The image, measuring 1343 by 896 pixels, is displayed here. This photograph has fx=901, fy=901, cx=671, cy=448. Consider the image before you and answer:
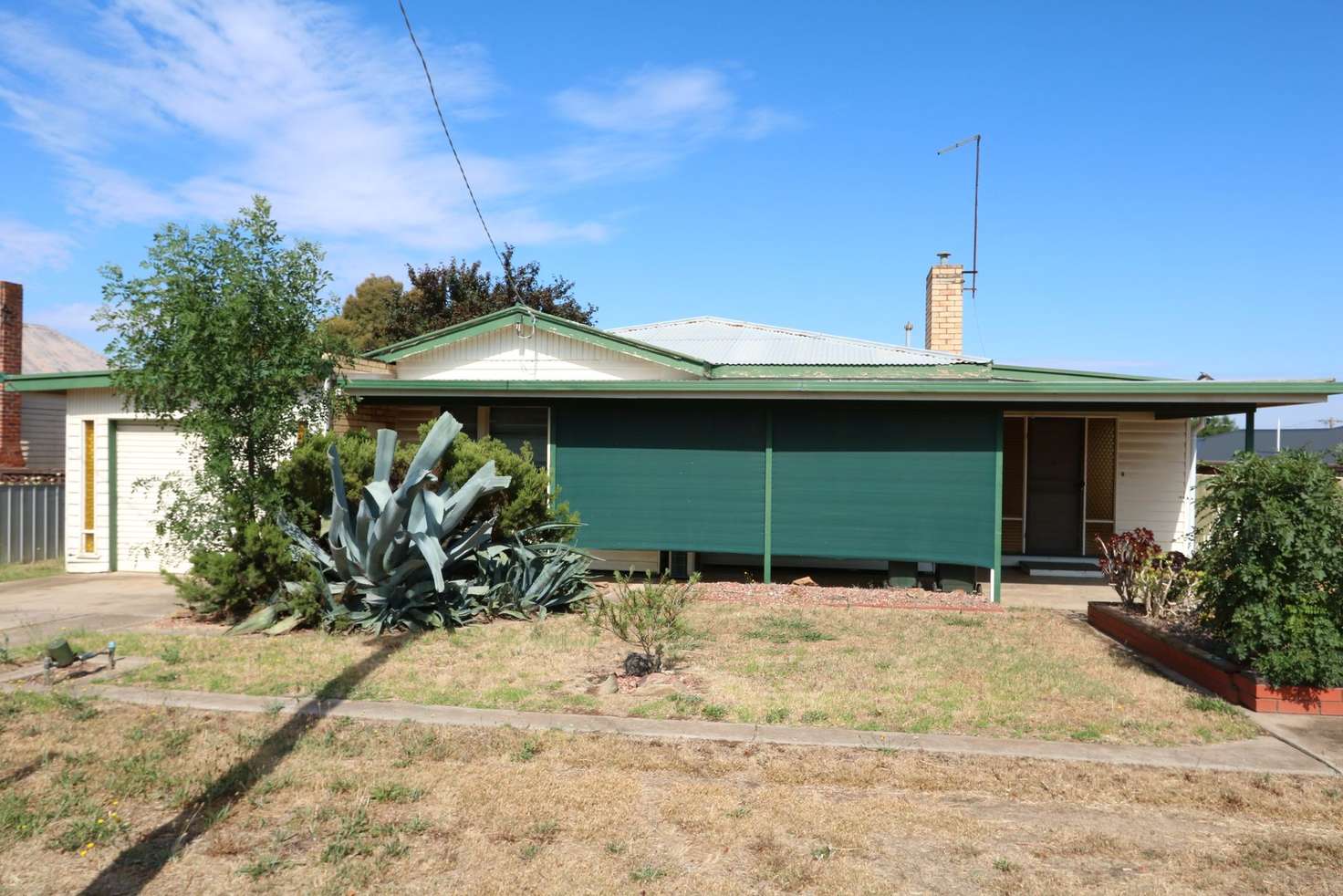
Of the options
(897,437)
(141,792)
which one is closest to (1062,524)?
(897,437)

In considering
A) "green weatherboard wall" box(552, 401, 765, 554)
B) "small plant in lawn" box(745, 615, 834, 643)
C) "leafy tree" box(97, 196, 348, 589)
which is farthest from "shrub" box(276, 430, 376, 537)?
"small plant in lawn" box(745, 615, 834, 643)

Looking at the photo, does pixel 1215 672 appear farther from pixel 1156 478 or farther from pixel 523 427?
pixel 523 427

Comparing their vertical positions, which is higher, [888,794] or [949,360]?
[949,360]

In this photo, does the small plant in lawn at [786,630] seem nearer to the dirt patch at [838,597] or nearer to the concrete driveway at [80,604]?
the dirt patch at [838,597]

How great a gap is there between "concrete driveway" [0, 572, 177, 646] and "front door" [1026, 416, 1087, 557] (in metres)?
12.0

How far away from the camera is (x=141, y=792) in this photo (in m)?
4.62

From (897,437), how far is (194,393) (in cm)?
763

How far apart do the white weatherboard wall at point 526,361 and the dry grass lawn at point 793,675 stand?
510 cm

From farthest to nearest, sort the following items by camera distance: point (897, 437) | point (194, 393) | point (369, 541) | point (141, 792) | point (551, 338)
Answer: point (551, 338) → point (897, 437) → point (194, 393) → point (369, 541) → point (141, 792)

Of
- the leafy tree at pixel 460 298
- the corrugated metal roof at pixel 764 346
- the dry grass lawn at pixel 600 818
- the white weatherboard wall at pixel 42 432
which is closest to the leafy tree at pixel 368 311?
the leafy tree at pixel 460 298

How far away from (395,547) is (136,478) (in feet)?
21.8

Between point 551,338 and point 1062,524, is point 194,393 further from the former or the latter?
point 1062,524

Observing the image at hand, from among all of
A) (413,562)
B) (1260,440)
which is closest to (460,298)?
(413,562)

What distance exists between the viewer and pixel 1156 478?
13.6m
